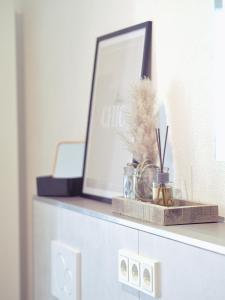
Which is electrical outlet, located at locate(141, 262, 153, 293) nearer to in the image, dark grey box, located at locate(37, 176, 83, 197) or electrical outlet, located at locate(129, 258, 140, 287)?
electrical outlet, located at locate(129, 258, 140, 287)

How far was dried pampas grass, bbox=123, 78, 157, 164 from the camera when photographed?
4.65ft

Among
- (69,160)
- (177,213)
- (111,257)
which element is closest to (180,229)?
(177,213)

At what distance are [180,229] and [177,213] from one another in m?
0.06

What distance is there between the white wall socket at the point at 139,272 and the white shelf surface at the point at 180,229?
71 mm

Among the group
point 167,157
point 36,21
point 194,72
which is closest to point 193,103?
point 194,72

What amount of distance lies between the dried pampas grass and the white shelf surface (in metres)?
0.18

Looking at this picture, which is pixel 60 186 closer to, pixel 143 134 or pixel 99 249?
pixel 99 249

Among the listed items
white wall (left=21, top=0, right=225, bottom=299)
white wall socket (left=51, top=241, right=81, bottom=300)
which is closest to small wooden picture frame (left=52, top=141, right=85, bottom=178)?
white wall (left=21, top=0, right=225, bottom=299)

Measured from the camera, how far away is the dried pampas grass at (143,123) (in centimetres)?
142

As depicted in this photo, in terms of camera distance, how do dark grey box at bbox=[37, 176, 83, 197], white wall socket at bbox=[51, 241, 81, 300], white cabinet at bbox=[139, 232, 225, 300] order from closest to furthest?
white cabinet at bbox=[139, 232, 225, 300] < white wall socket at bbox=[51, 241, 81, 300] < dark grey box at bbox=[37, 176, 83, 197]

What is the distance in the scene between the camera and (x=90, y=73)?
6.54ft

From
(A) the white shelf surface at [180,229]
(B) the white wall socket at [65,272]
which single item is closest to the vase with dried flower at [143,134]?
(A) the white shelf surface at [180,229]

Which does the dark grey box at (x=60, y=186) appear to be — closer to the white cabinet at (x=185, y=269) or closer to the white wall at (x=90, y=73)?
the white wall at (x=90, y=73)

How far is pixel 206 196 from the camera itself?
4.49 ft
